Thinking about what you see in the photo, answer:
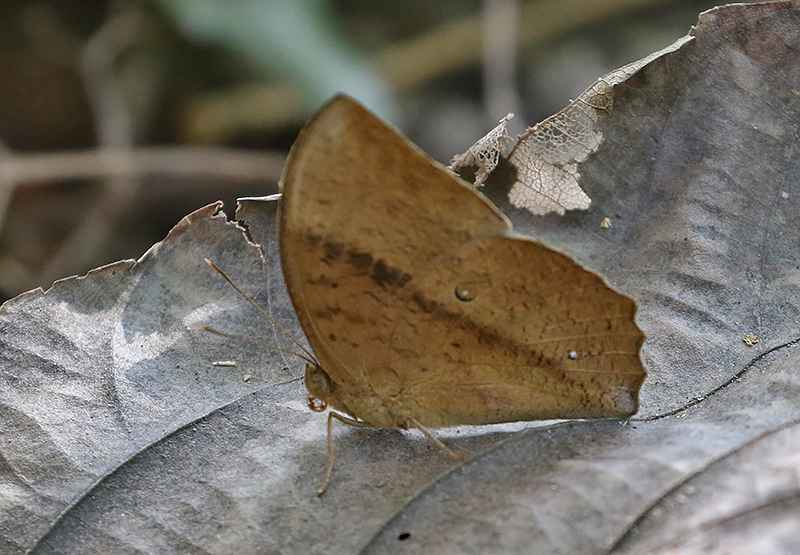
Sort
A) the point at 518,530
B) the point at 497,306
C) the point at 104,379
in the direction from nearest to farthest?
the point at 518,530 < the point at 497,306 < the point at 104,379

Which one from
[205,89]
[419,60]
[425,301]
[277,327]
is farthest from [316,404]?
[419,60]

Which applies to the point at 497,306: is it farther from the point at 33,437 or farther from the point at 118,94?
the point at 118,94

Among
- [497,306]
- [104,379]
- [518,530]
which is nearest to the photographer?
[518,530]

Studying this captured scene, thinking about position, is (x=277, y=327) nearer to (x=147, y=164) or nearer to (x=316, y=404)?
(x=316, y=404)

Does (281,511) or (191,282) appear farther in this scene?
(191,282)

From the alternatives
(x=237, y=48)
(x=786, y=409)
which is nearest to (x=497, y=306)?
(x=786, y=409)

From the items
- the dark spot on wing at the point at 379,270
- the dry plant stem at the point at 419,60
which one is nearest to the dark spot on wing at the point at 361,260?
the dark spot on wing at the point at 379,270

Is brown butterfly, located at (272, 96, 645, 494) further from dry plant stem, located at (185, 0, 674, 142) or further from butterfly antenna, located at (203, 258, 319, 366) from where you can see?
dry plant stem, located at (185, 0, 674, 142)
